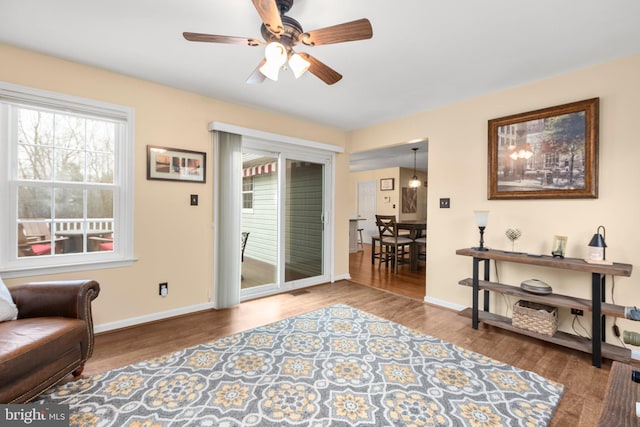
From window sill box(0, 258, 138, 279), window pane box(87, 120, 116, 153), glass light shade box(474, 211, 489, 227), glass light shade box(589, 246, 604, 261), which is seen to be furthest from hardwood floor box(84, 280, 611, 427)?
window pane box(87, 120, 116, 153)

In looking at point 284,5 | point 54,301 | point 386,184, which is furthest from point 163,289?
point 386,184

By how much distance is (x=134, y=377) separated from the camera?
1910 mm

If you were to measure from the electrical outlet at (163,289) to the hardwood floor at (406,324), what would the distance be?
27 centimetres

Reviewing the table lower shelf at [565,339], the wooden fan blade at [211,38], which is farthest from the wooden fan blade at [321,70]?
the table lower shelf at [565,339]

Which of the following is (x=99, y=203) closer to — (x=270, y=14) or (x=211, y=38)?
(x=211, y=38)

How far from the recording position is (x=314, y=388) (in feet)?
5.96

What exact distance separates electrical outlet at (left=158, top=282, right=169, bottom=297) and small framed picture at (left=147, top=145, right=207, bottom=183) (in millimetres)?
1101

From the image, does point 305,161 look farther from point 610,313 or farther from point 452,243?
point 610,313

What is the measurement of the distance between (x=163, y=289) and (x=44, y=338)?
4.55 ft

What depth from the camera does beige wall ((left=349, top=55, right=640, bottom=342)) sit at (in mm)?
2303

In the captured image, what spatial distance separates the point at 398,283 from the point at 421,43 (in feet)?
11.0

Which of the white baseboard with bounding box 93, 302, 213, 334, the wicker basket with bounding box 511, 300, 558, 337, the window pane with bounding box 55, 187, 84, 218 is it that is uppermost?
the window pane with bounding box 55, 187, 84, 218

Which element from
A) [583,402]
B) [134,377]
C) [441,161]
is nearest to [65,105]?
[134,377]

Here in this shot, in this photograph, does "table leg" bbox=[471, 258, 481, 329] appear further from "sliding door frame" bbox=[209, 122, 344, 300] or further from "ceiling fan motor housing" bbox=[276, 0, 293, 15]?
"ceiling fan motor housing" bbox=[276, 0, 293, 15]
